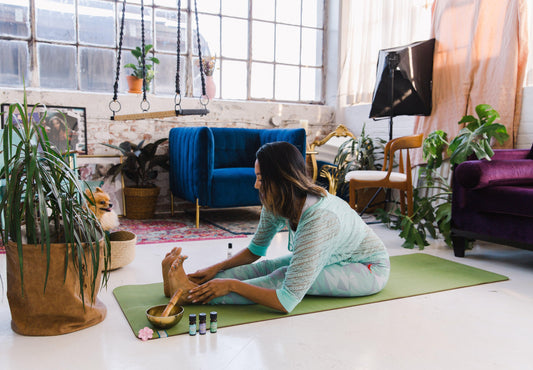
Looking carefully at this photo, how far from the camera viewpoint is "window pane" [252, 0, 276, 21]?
17.5 ft

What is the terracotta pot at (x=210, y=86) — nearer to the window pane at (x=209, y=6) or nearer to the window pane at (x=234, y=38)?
the window pane at (x=234, y=38)

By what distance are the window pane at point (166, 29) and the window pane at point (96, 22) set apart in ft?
1.44

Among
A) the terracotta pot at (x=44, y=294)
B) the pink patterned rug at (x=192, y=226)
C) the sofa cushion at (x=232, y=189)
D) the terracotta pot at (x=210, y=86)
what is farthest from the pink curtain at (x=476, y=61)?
the terracotta pot at (x=44, y=294)

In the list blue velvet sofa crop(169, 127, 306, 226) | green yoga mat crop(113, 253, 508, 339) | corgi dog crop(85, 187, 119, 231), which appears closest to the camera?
green yoga mat crop(113, 253, 508, 339)

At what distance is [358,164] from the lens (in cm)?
473

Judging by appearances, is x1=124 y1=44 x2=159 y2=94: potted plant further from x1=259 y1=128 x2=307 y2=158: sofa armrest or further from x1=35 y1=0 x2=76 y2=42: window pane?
x1=259 y1=128 x2=307 y2=158: sofa armrest

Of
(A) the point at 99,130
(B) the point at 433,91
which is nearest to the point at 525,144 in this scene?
(B) the point at 433,91

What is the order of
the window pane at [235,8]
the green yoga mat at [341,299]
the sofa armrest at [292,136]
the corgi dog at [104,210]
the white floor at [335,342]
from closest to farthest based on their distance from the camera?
the white floor at [335,342], the green yoga mat at [341,299], the corgi dog at [104,210], the sofa armrest at [292,136], the window pane at [235,8]

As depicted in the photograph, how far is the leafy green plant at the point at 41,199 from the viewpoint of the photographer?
5.20ft

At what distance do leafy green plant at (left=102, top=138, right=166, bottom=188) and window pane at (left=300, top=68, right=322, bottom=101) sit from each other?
6.62 ft

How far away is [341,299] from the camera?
7.00 ft

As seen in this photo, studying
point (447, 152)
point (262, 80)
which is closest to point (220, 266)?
point (447, 152)

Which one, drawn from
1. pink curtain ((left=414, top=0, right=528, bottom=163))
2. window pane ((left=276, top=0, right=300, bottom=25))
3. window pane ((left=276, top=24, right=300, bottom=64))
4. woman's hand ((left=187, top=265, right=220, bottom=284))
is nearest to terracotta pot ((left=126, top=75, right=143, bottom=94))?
window pane ((left=276, top=24, right=300, bottom=64))

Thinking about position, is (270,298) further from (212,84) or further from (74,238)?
(212,84)
